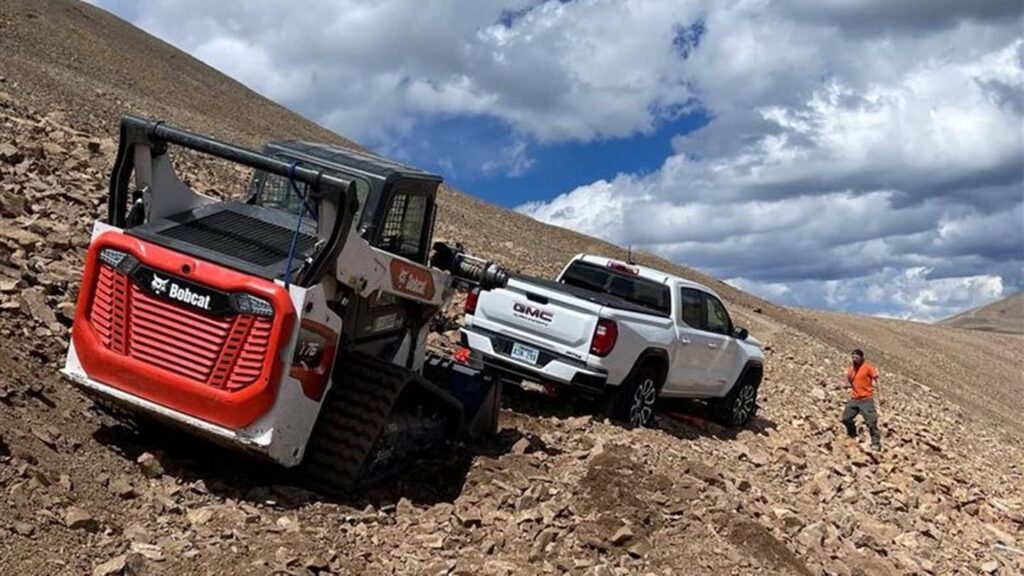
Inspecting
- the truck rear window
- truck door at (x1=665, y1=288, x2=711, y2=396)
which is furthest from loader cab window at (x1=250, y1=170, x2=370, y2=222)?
truck door at (x1=665, y1=288, x2=711, y2=396)

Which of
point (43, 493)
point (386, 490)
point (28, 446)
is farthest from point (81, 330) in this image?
point (386, 490)

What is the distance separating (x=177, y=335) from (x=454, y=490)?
2.54 m

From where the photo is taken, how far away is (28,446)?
690cm

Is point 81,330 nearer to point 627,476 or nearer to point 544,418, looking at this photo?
point 627,476

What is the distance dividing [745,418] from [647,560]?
25.7ft

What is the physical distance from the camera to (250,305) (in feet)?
22.8

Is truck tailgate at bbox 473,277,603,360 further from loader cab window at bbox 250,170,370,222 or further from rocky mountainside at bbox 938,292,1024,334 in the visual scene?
rocky mountainside at bbox 938,292,1024,334

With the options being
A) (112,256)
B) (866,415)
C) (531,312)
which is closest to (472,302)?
(531,312)

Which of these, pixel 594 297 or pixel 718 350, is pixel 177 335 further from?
pixel 718 350

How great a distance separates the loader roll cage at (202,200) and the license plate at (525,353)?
4229mm

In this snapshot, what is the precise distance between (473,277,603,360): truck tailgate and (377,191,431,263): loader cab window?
2.99 metres

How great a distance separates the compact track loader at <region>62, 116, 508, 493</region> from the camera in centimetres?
698

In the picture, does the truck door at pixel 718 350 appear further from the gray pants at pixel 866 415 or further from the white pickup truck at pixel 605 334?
the gray pants at pixel 866 415

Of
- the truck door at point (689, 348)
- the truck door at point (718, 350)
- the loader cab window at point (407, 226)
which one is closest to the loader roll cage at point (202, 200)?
the loader cab window at point (407, 226)
